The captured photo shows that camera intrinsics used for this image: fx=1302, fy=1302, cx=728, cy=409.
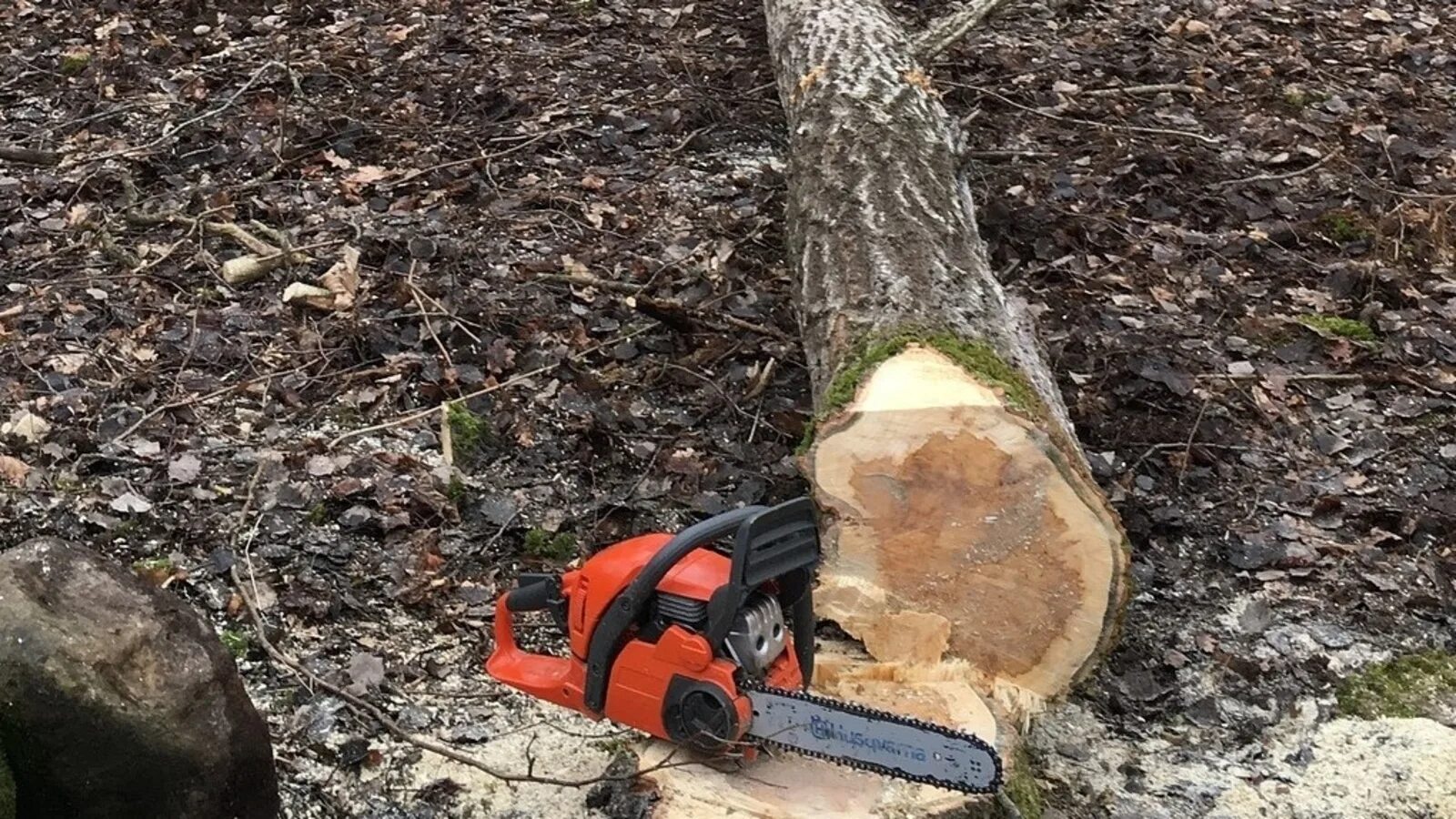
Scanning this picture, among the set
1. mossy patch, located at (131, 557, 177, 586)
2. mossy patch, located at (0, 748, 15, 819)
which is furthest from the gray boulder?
mossy patch, located at (131, 557, 177, 586)

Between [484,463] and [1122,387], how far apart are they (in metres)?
2.11

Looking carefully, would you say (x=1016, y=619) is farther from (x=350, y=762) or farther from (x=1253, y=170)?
(x=1253, y=170)

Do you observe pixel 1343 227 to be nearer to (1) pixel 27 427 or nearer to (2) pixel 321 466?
(2) pixel 321 466

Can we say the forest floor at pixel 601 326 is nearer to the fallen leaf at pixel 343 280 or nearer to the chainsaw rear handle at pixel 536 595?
the fallen leaf at pixel 343 280

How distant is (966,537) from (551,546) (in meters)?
1.19

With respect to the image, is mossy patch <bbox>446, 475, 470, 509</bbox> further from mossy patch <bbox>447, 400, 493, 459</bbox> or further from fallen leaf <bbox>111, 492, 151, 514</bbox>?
fallen leaf <bbox>111, 492, 151, 514</bbox>

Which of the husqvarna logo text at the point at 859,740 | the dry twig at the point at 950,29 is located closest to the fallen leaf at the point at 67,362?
the husqvarna logo text at the point at 859,740

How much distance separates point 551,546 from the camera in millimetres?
3631

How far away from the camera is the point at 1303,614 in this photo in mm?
3498

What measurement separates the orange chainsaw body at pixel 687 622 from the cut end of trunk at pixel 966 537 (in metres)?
0.49

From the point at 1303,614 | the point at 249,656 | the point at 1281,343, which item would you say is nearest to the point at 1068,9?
the point at 1281,343

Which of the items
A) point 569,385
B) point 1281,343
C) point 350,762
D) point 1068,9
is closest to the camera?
point 350,762

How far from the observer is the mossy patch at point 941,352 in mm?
3178

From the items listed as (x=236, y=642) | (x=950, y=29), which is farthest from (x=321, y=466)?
(x=950, y=29)
